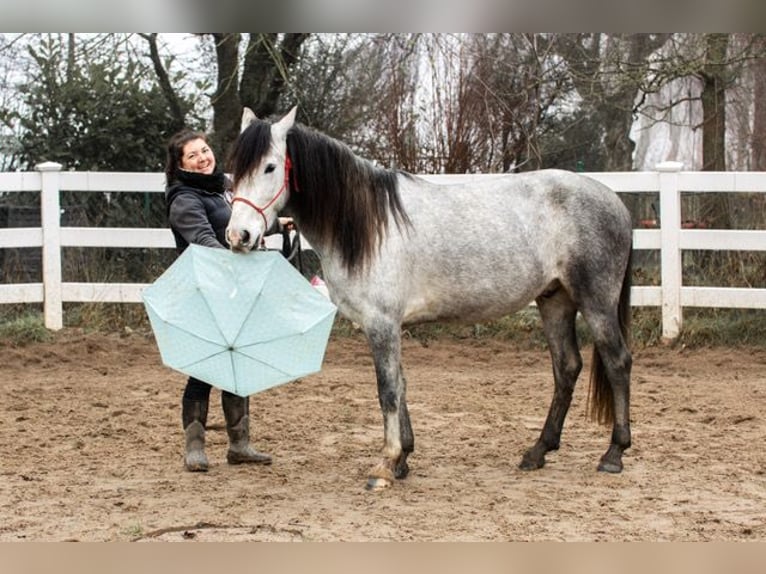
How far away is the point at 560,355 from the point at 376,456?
111 centimetres

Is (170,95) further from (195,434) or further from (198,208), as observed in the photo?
(195,434)

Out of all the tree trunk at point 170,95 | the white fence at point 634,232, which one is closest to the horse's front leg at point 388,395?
the white fence at point 634,232

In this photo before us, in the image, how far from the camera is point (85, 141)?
419 inches

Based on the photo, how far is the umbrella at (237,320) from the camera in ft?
15.1

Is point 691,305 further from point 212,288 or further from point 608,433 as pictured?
point 212,288

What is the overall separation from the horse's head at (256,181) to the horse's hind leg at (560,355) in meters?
1.59

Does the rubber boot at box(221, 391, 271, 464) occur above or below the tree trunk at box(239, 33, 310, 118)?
below

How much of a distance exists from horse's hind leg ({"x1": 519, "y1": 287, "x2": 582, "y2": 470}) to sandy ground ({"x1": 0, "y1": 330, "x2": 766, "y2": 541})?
0.18 metres

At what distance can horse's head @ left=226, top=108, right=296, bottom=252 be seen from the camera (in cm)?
458

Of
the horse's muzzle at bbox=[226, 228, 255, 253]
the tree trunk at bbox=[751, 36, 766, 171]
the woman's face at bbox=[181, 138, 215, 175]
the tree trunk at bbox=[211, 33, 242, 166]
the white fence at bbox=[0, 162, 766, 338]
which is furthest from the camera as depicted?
the tree trunk at bbox=[751, 36, 766, 171]

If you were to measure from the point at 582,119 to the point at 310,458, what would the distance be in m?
8.47

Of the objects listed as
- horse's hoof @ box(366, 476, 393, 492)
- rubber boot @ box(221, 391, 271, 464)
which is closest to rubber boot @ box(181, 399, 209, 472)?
rubber boot @ box(221, 391, 271, 464)

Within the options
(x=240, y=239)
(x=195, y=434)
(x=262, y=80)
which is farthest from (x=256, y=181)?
(x=262, y=80)

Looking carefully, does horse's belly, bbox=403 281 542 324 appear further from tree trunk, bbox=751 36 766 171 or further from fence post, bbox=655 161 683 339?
tree trunk, bbox=751 36 766 171
